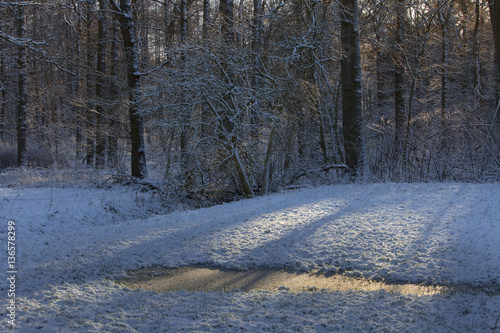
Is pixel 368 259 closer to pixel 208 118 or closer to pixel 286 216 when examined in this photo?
pixel 286 216

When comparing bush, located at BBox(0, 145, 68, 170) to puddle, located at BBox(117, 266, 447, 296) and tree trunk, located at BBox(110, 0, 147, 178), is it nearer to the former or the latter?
tree trunk, located at BBox(110, 0, 147, 178)

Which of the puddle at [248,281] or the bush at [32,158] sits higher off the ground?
the bush at [32,158]

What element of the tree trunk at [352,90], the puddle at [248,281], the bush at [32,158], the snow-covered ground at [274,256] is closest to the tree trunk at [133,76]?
the snow-covered ground at [274,256]

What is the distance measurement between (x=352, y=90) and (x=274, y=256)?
698 cm

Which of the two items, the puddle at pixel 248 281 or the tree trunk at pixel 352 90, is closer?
the puddle at pixel 248 281

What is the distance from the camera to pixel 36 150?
61.9ft

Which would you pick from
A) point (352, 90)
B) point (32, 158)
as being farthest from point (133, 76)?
point (32, 158)

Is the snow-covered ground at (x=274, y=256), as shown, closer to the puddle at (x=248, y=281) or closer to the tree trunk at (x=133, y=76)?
the puddle at (x=248, y=281)

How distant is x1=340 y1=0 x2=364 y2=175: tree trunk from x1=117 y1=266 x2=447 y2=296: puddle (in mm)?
6469

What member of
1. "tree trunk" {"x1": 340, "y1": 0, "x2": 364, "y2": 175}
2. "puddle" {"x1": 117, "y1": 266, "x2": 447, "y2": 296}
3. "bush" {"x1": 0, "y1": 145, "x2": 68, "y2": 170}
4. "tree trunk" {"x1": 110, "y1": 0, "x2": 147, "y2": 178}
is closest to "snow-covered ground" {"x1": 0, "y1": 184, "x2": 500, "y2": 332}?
"puddle" {"x1": 117, "y1": 266, "x2": 447, "y2": 296}

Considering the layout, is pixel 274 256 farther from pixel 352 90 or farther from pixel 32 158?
pixel 32 158

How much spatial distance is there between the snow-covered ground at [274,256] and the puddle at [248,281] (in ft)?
0.58

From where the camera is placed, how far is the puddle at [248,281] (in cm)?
402

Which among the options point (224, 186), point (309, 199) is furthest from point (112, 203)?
point (309, 199)
